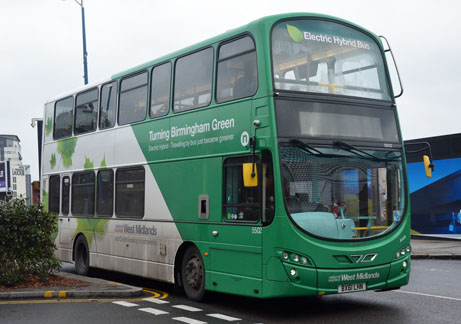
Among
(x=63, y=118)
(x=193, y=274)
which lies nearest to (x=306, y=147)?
(x=193, y=274)

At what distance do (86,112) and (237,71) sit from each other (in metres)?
6.33

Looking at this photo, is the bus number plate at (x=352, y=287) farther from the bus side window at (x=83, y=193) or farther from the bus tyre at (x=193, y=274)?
the bus side window at (x=83, y=193)

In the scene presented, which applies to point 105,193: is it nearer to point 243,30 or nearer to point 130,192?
point 130,192

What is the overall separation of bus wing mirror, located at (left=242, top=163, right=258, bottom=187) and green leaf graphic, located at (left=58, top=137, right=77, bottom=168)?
298 inches

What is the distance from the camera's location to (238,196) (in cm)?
1077

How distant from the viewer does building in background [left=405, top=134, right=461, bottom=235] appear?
91.2 feet

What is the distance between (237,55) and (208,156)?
1757 mm

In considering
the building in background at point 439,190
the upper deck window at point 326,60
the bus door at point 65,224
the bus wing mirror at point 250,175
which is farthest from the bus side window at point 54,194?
the building in background at point 439,190

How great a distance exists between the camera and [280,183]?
9.89 m

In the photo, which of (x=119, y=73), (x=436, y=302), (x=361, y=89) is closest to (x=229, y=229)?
(x=361, y=89)

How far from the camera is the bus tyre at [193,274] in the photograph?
1165 centimetres

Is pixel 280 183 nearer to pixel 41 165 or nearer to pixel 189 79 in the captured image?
pixel 189 79

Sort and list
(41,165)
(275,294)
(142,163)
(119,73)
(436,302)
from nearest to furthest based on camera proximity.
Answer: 1. (275,294)
2. (436,302)
3. (142,163)
4. (119,73)
5. (41,165)

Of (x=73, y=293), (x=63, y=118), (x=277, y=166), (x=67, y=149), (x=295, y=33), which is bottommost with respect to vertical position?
(x=73, y=293)
